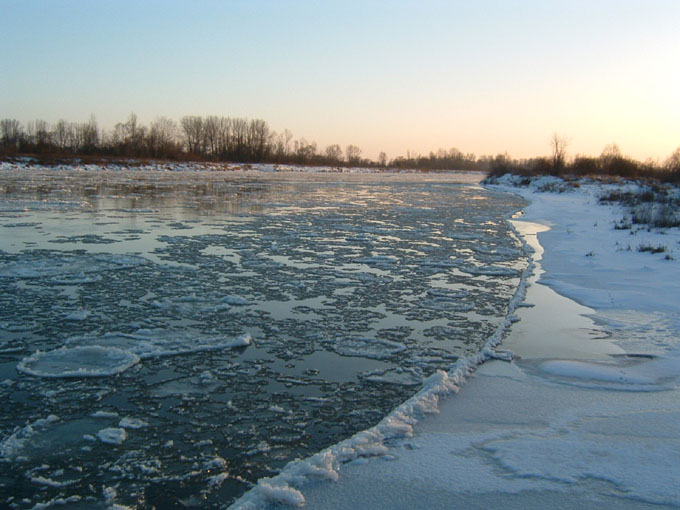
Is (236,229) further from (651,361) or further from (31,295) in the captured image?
(651,361)

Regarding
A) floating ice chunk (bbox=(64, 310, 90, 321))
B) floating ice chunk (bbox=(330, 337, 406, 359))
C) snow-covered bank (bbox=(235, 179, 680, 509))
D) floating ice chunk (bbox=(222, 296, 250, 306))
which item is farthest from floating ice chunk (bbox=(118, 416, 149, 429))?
floating ice chunk (bbox=(222, 296, 250, 306))

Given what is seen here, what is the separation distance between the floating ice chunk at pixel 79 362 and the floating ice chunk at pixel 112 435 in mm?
836

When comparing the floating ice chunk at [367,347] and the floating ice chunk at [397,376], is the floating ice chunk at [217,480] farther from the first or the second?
the floating ice chunk at [367,347]

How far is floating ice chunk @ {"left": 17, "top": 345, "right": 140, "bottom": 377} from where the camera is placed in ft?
11.8

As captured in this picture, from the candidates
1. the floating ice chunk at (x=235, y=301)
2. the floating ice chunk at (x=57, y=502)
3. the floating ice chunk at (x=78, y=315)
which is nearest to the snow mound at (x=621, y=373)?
the floating ice chunk at (x=235, y=301)

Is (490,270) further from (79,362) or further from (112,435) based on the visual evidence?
(112,435)

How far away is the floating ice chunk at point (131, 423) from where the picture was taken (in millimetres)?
2918

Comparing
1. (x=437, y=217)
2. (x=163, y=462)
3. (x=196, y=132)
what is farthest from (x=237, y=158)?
(x=163, y=462)

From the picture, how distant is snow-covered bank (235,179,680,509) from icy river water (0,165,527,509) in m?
0.31

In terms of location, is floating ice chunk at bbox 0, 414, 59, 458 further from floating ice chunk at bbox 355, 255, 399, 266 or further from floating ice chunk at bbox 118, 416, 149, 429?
floating ice chunk at bbox 355, 255, 399, 266

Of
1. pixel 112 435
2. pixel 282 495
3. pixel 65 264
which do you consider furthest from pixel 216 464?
pixel 65 264

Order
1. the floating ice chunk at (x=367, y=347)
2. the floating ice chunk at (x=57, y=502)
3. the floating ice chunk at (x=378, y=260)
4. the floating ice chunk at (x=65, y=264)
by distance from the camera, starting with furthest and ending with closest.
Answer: the floating ice chunk at (x=378, y=260) < the floating ice chunk at (x=65, y=264) < the floating ice chunk at (x=367, y=347) < the floating ice chunk at (x=57, y=502)

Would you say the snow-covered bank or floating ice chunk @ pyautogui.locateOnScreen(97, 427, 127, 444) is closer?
the snow-covered bank

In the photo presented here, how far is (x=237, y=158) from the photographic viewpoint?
3371 inches
